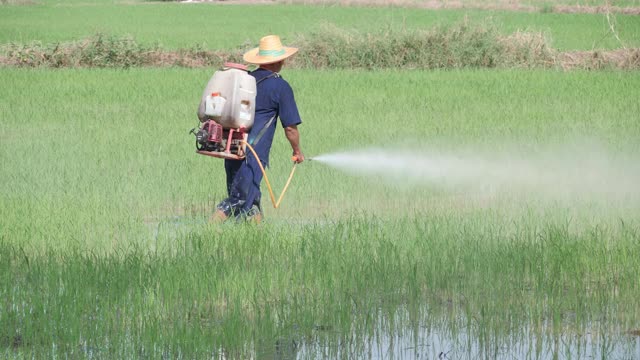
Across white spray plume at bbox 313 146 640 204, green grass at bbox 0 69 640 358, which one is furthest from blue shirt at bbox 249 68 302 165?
white spray plume at bbox 313 146 640 204

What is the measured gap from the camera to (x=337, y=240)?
6211 millimetres

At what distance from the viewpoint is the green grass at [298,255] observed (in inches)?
187

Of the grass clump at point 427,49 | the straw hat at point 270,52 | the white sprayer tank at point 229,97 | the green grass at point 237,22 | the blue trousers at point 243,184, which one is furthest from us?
the green grass at point 237,22

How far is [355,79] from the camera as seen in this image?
15477mm

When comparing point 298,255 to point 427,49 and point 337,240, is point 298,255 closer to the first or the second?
point 337,240

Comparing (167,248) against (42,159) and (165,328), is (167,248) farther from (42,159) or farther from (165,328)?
(42,159)

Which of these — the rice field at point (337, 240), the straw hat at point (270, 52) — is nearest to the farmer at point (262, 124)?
the straw hat at point (270, 52)

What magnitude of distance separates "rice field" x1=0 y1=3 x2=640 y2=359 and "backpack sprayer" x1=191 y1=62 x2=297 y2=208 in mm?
471

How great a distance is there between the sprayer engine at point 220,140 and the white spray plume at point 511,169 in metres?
1.78

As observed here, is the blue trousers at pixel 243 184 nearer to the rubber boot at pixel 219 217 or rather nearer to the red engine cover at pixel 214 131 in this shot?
the rubber boot at pixel 219 217

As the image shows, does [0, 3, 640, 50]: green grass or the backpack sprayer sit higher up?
[0, 3, 640, 50]: green grass

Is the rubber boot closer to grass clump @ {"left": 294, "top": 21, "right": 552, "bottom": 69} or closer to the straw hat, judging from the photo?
the straw hat

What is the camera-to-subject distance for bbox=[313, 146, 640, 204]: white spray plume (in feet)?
28.0

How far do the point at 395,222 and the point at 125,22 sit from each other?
827 inches
